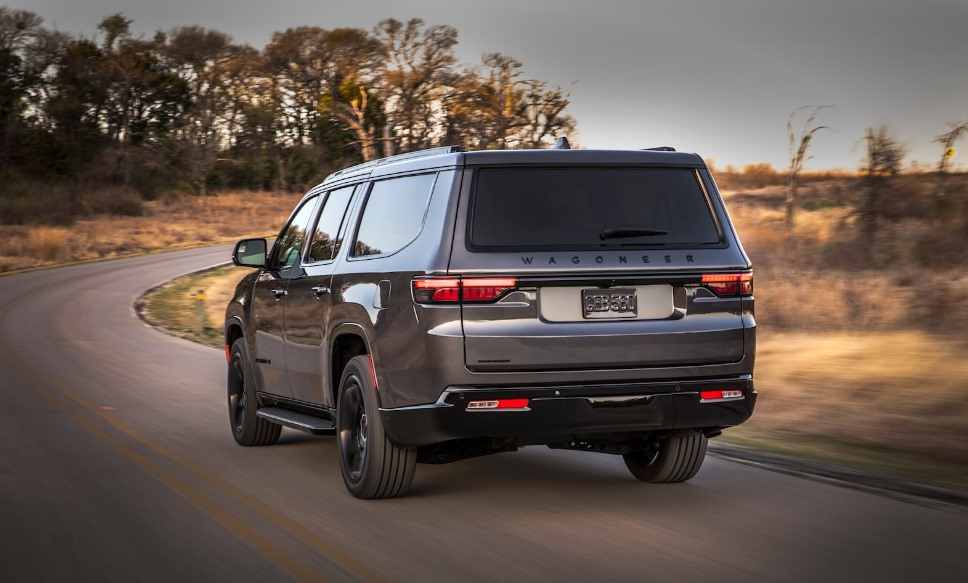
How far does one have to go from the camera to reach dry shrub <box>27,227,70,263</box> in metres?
46.4

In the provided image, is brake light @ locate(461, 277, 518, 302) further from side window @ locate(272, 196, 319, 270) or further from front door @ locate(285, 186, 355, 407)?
side window @ locate(272, 196, 319, 270)

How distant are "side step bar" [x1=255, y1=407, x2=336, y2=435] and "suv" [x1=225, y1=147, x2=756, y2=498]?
46cm

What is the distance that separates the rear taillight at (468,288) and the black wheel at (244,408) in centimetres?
335

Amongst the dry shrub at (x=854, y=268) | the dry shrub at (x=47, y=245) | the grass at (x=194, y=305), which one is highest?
the dry shrub at (x=854, y=268)

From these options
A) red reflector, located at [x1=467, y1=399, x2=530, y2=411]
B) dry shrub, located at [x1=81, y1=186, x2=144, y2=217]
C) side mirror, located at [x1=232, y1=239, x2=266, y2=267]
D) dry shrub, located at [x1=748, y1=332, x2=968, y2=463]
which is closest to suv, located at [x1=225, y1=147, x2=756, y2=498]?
red reflector, located at [x1=467, y1=399, x2=530, y2=411]

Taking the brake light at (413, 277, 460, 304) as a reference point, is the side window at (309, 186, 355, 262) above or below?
above

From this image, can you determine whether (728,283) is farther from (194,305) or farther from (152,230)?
(152,230)

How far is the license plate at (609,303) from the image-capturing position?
589cm

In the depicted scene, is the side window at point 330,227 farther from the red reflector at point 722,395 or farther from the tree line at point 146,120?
the tree line at point 146,120

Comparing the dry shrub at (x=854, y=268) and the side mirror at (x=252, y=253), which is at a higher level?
the side mirror at (x=252, y=253)

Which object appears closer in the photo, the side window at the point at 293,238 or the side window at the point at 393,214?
the side window at the point at 393,214

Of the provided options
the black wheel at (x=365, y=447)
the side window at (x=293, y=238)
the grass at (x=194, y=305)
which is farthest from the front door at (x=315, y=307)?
the grass at (x=194, y=305)

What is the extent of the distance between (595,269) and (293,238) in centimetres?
326

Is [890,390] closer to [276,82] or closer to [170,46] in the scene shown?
[276,82]
